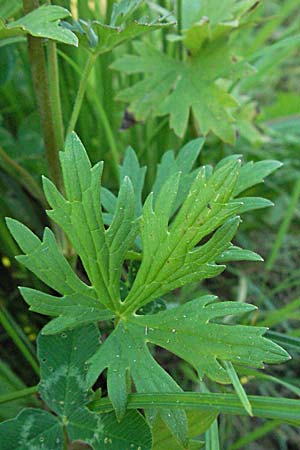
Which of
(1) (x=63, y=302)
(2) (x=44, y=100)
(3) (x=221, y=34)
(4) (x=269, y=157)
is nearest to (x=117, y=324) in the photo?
(1) (x=63, y=302)

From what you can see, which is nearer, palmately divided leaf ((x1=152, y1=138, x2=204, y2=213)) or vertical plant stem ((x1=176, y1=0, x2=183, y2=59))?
palmately divided leaf ((x1=152, y1=138, x2=204, y2=213))

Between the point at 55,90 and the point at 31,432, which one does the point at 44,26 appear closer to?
the point at 55,90

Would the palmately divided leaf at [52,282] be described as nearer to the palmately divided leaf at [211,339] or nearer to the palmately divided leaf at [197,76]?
the palmately divided leaf at [211,339]

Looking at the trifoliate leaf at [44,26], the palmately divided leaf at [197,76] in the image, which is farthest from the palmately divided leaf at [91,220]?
the palmately divided leaf at [197,76]

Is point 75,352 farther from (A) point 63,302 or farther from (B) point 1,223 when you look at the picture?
(B) point 1,223

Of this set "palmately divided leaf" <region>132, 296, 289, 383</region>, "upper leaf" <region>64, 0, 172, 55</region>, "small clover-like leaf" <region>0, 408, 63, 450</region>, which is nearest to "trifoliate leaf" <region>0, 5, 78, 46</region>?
"upper leaf" <region>64, 0, 172, 55</region>

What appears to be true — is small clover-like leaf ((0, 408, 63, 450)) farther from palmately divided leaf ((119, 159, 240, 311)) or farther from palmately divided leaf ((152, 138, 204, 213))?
palmately divided leaf ((152, 138, 204, 213))

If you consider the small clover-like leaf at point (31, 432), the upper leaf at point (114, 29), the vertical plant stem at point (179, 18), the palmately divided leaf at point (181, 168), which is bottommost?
the small clover-like leaf at point (31, 432)
